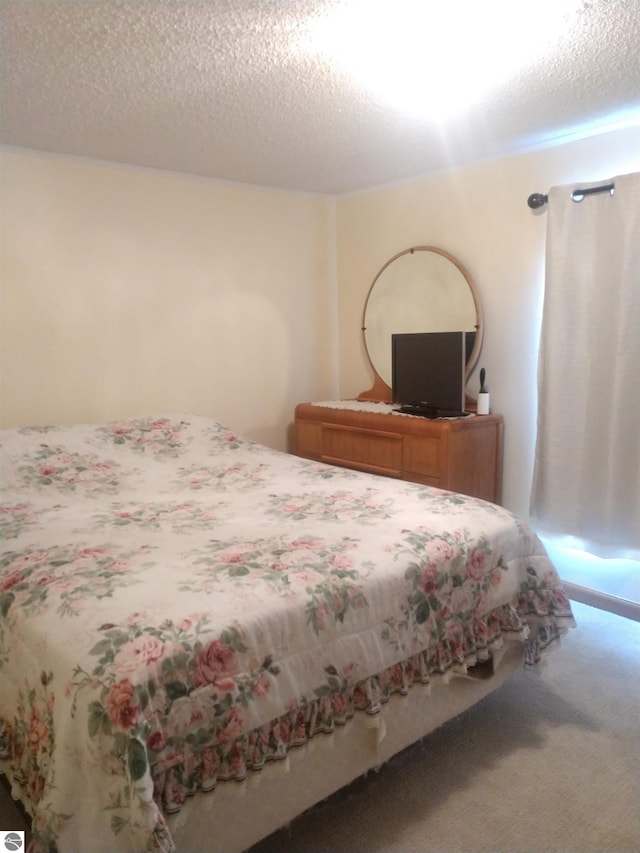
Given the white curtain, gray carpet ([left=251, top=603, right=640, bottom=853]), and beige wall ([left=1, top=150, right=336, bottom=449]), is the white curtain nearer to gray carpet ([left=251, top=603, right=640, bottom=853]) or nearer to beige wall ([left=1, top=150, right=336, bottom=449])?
gray carpet ([left=251, top=603, right=640, bottom=853])

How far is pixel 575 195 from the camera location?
2789 millimetres

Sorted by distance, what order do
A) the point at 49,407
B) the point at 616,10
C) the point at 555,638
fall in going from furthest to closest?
the point at 49,407 < the point at 555,638 < the point at 616,10

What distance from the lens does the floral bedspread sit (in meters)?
1.15

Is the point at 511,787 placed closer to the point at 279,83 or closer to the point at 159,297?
the point at 279,83

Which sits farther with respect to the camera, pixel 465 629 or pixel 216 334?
pixel 216 334

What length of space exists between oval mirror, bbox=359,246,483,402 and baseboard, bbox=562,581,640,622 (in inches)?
49.0

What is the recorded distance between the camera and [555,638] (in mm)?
2023

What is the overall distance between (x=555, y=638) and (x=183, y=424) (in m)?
2.02

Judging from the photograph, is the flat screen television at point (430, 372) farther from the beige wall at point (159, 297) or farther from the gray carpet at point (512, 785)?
the gray carpet at point (512, 785)

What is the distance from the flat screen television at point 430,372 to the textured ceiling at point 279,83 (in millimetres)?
949

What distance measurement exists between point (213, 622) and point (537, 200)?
102 inches

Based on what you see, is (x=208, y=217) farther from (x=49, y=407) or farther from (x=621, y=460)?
(x=621, y=460)

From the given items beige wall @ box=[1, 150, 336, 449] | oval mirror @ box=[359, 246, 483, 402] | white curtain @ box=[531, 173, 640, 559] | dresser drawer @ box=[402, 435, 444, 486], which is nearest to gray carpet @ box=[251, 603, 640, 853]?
white curtain @ box=[531, 173, 640, 559]

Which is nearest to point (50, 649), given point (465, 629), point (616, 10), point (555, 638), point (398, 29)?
point (465, 629)
